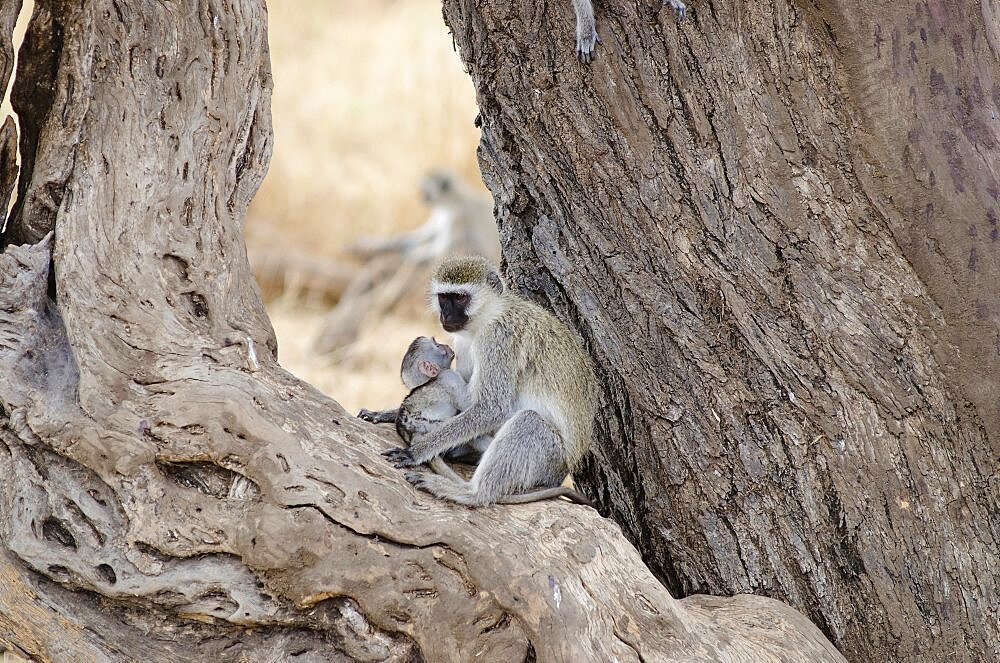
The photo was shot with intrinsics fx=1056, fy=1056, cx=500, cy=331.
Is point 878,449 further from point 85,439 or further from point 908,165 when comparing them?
point 85,439

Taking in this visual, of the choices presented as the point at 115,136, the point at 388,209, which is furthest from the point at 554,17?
the point at 388,209

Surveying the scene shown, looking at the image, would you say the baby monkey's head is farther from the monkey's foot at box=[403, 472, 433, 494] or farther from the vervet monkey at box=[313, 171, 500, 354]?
the vervet monkey at box=[313, 171, 500, 354]

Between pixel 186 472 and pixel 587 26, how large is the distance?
5.46 feet

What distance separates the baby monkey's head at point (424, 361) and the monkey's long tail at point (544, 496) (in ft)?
2.86

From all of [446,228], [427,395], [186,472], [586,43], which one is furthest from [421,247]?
[186,472]

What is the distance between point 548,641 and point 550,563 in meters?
0.20

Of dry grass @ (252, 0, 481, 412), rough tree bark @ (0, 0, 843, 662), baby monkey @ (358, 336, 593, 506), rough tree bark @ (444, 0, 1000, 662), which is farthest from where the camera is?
dry grass @ (252, 0, 481, 412)

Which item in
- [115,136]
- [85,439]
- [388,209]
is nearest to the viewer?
[85,439]

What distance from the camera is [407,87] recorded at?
1211 centimetres

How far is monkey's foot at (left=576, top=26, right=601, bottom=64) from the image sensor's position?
3.04m

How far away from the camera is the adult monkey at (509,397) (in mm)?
3121

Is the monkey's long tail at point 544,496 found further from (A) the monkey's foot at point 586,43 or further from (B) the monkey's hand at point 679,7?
(B) the monkey's hand at point 679,7

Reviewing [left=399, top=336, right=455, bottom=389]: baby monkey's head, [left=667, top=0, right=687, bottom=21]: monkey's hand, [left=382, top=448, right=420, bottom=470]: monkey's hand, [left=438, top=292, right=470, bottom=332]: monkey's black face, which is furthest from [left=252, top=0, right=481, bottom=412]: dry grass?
[left=667, top=0, right=687, bottom=21]: monkey's hand

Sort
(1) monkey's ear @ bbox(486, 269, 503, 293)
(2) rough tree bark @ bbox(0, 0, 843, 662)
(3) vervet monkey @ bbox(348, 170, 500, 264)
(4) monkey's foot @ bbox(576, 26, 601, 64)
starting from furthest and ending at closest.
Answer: (3) vervet monkey @ bbox(348, 170, 500, 264) → (1) monkey's ear @ bbox(486, 269, 503, 293) → (4) monkey's foot @ bbox(576, 26, 601, 64) → (2) rough tree bark @ bbox(0, 0, 843, 662)
